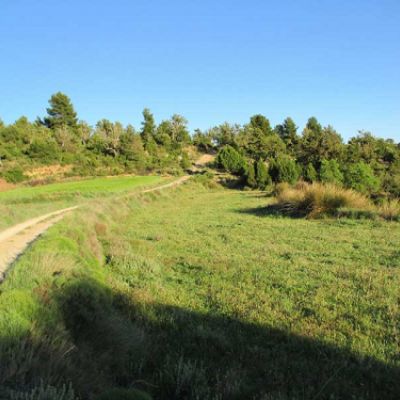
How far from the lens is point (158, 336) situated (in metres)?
5.16

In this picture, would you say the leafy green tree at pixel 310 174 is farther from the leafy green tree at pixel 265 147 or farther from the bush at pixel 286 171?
the leafy green tree at pixel 265 147

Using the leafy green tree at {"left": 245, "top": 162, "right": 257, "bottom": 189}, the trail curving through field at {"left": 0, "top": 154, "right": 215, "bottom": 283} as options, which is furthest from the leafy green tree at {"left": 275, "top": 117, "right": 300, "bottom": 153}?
the trail curving through field at {"left": 0, "top": 154, "right": 215, "bottom": 283}

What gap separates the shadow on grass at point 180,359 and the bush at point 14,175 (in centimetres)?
4010

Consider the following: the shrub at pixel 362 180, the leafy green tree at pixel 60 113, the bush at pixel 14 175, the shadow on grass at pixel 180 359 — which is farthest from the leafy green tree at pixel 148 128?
the shadow on grass at pixel 180 359

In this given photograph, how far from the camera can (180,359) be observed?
3877 millimetres

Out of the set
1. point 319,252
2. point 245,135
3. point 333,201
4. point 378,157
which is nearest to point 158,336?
point 319,252

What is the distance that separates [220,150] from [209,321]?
4949 centimetres

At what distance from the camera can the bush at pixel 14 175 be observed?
3991 cm

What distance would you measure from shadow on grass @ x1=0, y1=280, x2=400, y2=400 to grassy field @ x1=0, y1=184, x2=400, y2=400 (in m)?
0.02

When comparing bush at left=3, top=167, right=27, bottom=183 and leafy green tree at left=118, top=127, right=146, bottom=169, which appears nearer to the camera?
bush at left=3, top=167, right=27, bottom=183

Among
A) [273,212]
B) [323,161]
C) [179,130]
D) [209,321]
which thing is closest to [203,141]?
[179,130]

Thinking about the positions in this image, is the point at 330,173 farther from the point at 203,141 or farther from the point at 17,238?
the point at 203,141

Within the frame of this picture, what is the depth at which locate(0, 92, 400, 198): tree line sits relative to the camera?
3559cm

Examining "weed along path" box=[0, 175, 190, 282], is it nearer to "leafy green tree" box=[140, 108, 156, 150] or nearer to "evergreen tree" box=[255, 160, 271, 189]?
"evergreen tree" box=[255, 160, 271, 189]
